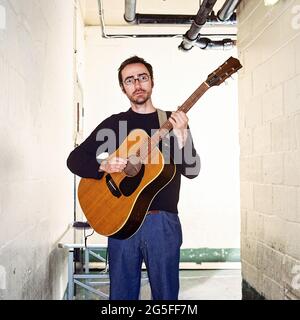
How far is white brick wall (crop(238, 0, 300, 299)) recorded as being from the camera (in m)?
1.60

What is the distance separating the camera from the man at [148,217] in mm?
1345

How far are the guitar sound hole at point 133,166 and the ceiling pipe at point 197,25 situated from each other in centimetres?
74

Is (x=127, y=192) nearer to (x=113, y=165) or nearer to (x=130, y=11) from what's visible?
(x=113, y=165)

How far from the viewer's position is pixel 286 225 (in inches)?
65.8

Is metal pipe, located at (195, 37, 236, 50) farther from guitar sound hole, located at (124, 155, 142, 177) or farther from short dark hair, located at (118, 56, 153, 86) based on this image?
guitar sound hole, located at (124, 155, 142, 177)

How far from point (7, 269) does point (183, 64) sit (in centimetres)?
120

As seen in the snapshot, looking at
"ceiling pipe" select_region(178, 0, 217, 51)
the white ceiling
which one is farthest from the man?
the white ceiling

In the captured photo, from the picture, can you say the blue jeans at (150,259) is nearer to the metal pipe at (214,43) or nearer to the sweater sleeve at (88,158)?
the sweater sleeve at (88,158)

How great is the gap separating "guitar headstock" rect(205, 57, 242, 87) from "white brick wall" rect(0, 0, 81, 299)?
2.32ft

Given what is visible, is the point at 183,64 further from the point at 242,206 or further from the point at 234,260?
the point at 234,260

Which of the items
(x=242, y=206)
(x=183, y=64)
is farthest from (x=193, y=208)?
(x=183, y=64)

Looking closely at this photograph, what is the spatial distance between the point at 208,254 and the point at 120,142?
911mm

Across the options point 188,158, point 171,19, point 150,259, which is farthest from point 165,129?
point 171,19
